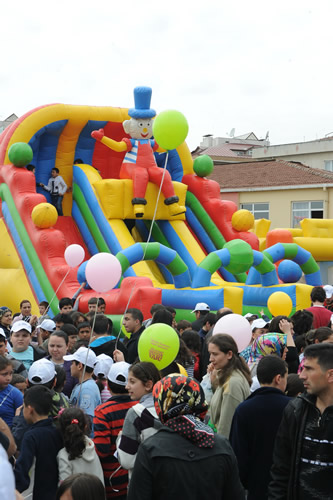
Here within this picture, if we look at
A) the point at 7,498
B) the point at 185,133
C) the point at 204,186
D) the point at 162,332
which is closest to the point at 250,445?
the point at 162,332

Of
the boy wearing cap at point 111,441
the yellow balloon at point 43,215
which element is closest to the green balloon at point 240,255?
the yellow balloon at point 43,215

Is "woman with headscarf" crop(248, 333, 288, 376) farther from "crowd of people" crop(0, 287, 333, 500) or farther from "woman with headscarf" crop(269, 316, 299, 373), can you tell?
"woman with headscarf" crop(269, 316, 299, 373)

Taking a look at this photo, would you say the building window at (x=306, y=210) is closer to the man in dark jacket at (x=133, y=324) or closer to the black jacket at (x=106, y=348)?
the man in dark jacket at (x=133, y=324)

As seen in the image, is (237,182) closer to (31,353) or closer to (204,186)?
(204,186)

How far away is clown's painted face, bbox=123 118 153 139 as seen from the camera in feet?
43.2

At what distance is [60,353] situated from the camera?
5.80 metres

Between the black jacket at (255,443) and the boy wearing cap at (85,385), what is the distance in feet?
4.21

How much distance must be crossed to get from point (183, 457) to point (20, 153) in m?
10.9

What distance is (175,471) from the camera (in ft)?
8.62

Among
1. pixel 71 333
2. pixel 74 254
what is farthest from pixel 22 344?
pixel 74 254

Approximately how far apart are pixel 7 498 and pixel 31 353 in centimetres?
426

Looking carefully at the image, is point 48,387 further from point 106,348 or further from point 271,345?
point 106,348

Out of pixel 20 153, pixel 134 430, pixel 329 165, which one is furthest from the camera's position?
pixel 329 165

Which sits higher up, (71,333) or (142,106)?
(142,106)
